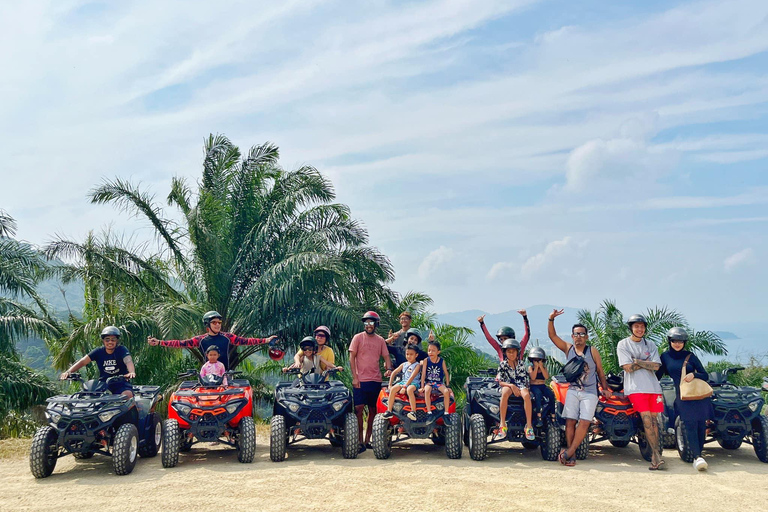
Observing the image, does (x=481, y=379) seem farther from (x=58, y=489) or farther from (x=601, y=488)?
(x=58, y=489)

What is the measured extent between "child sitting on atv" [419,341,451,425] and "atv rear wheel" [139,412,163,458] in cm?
381

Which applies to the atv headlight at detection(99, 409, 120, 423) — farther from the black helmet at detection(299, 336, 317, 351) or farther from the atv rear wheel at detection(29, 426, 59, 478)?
the black helmet at detection(299, 336, 317, 351)

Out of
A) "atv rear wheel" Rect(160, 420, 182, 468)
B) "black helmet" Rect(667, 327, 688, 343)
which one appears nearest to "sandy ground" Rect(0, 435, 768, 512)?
"atv rear wheel" Rect(160, 420, 182, 468)

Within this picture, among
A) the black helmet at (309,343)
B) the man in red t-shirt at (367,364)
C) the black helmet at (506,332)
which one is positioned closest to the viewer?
the black helmet at (506,332)

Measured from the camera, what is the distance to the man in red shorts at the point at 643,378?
9.49m

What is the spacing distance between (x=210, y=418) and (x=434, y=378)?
3.07 m

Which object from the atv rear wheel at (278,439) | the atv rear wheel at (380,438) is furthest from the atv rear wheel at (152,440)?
the atv rear wheel at (380,438)

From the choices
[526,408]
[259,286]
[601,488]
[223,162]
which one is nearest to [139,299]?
[259,286]

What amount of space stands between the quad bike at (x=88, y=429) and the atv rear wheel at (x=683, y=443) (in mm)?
7223

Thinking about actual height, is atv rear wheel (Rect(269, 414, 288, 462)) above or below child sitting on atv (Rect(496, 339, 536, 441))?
below

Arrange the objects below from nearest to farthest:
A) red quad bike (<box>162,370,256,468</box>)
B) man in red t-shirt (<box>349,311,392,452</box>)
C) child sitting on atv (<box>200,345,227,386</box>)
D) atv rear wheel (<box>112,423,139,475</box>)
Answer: atv rear wheel (<box>112,423,139,475</box>) < red quad bike (<box>162,370,256,468</box>) < child sitting on atv (<box>200,345,227,386</box>) < man in red t-shirt (<box>349,311,392,452</box>)

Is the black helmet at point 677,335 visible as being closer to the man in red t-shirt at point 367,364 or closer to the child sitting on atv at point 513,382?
the child sitting on atv at point 513,382

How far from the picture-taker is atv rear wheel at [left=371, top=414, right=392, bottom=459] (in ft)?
31.7

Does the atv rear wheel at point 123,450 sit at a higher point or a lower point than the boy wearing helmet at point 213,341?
lower
